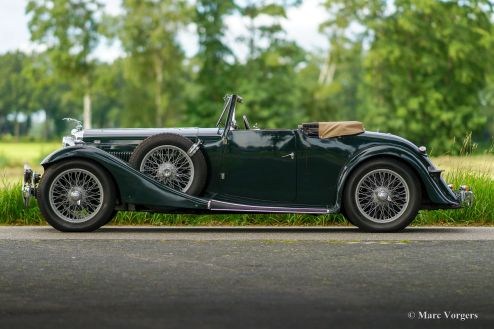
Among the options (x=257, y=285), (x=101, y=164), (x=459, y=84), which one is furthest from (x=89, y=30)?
(x=257, y=285)

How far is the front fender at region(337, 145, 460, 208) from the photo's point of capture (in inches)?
376

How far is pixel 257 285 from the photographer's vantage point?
20.2 ft

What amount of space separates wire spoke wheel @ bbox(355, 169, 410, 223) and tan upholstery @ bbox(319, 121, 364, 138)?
0.51 m

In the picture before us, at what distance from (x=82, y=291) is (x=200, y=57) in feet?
151

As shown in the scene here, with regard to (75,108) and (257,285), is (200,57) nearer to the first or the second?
(257,285)

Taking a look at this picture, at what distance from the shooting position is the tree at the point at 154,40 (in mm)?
56188

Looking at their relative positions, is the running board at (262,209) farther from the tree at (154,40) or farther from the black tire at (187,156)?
the tree at (154,40)

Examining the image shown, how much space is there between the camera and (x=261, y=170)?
9.71 metres

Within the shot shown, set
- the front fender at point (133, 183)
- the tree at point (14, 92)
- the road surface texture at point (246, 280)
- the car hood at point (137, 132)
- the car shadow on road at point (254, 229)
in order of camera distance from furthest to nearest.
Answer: the tree at point (14, 92) < the car shadow on road at point (254, 229) < the car hood at point (137, 132) < the front fender at point (133, 183) < the road surface texture at point (246, 280)

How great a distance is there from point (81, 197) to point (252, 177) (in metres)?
1.90

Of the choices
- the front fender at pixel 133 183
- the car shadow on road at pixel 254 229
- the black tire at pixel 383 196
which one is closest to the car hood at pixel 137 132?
the front fender at pixel 133 183

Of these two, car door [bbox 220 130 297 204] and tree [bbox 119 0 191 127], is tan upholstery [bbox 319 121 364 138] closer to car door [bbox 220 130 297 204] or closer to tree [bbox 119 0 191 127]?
car door [bbox 220 130 297 204]

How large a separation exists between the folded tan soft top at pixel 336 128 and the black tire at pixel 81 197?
237 centimetres

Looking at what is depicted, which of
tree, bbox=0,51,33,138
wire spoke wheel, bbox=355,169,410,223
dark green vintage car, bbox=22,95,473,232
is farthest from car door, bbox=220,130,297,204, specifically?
tree, bbox=0,51,33,138
